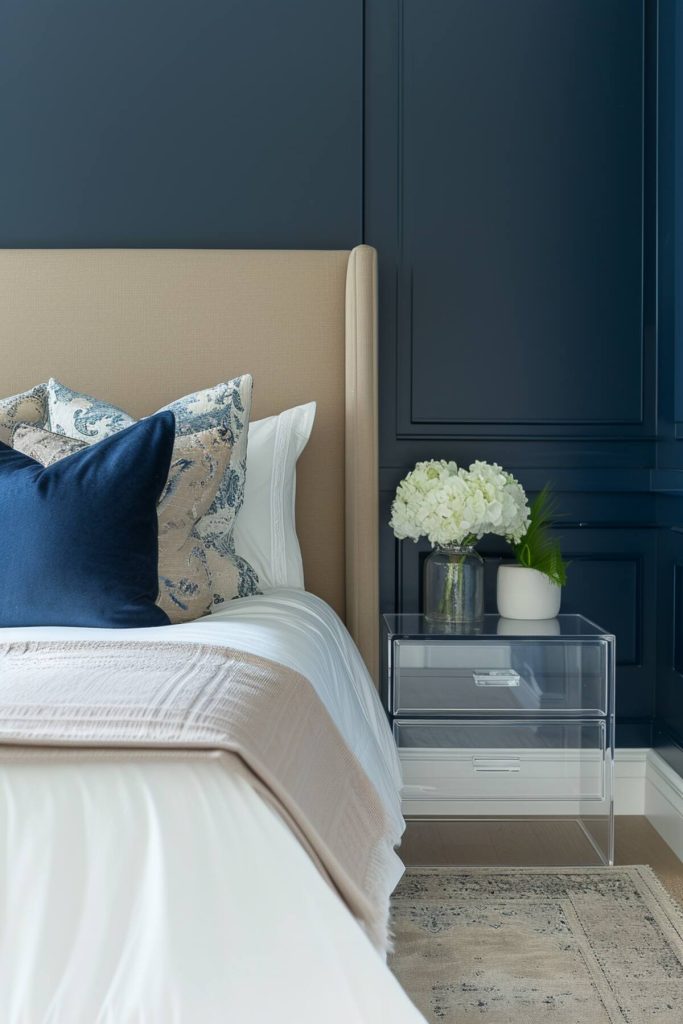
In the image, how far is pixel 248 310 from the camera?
7.92 ft

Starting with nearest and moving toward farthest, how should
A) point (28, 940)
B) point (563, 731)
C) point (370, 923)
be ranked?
point (28, 940), point (370, 923), point (563, 731)

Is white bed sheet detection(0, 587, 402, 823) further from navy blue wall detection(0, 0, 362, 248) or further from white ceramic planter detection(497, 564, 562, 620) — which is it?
navy blue wall detection(0, 0, 362, 248)

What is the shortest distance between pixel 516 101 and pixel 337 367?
883 millimetres

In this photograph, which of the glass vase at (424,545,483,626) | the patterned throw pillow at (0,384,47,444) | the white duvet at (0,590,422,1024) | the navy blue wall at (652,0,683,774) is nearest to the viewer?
the white duvet at (0,590,422,1024)

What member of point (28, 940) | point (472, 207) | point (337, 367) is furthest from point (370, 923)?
point (472, 207)

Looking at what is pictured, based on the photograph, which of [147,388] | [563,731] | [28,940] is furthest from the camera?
[147,388]

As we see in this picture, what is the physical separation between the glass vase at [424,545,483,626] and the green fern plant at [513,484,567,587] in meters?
0.15

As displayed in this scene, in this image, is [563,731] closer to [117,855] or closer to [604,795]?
[604,795]

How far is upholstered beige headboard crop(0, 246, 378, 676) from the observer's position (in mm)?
2404

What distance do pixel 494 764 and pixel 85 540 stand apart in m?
1.10

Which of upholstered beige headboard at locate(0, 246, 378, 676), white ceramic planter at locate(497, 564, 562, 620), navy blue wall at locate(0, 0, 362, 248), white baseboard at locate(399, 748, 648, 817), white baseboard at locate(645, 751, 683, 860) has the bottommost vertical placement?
white baseboard at locate(645, 751, 683, 860)

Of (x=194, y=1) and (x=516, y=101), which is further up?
(x=194, y=1)

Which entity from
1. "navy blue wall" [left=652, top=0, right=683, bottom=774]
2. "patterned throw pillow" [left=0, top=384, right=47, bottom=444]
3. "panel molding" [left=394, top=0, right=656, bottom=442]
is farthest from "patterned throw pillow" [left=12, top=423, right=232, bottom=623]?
"navy blue wall" [left=652, top=0, right=683, bottom=774]

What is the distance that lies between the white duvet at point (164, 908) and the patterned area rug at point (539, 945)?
29.4 inches
